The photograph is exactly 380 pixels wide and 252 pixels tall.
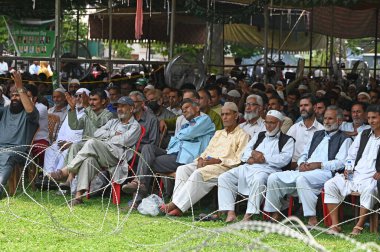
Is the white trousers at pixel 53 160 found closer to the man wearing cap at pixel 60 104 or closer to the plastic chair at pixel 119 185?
the man wearing cap at pixel 60 104

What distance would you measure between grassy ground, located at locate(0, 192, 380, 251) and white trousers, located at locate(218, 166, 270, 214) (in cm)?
29

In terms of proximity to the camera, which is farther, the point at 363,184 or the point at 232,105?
the point at 232,105

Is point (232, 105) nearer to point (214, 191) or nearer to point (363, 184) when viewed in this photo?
point (214, 191)

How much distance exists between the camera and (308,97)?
376 inches

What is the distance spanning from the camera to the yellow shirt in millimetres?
8938

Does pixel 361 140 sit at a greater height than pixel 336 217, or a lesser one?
greater

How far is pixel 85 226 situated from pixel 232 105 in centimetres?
205

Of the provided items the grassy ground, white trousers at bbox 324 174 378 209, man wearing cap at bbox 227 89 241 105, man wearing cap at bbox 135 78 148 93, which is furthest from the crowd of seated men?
man wearing cap at bbox 135 78 148 93

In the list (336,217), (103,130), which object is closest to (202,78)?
(103,130)

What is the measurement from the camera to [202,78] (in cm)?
1435

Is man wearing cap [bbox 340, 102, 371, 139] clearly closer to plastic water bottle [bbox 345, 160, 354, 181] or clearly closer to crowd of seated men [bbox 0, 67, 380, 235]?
crowd of seated men [bbox 0, 67, 380, 235]

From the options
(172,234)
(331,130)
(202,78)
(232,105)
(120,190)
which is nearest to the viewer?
(172,234)

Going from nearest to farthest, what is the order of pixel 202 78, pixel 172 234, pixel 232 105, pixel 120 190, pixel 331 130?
1. pixel 172 234
2. pixel 331 130
3. pixel 232 105
4. pixel 120 190
5. pixel 202 78

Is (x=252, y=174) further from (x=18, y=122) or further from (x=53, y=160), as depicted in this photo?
(x=18, y=122)
